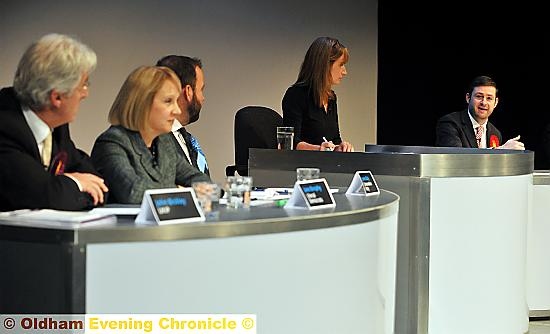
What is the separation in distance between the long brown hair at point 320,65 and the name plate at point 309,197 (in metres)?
1.95

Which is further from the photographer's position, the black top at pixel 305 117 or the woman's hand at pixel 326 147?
the black top at pixel 305 117

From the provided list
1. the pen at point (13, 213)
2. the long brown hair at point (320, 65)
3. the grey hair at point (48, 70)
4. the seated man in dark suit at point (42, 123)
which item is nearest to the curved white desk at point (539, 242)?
the long brown hair at point (320, 65)

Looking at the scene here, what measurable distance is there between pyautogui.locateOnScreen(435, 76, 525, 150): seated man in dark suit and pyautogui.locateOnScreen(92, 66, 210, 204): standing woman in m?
2.53

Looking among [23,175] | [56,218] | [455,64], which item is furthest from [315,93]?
→ [455,64]

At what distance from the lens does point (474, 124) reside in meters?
5.28

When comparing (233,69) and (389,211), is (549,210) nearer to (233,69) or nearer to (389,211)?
(389,211)

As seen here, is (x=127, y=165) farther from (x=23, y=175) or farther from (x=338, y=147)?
(x=338, y=147)

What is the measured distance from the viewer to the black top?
15.7ft

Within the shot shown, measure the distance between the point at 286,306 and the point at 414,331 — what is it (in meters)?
1.55

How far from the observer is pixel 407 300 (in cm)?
397

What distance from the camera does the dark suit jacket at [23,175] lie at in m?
2.42

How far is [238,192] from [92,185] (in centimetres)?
41

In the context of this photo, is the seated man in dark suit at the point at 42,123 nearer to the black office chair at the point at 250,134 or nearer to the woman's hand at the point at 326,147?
the woman's hand at the point at 326,147

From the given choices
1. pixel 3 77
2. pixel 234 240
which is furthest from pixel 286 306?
pixel 3 77
